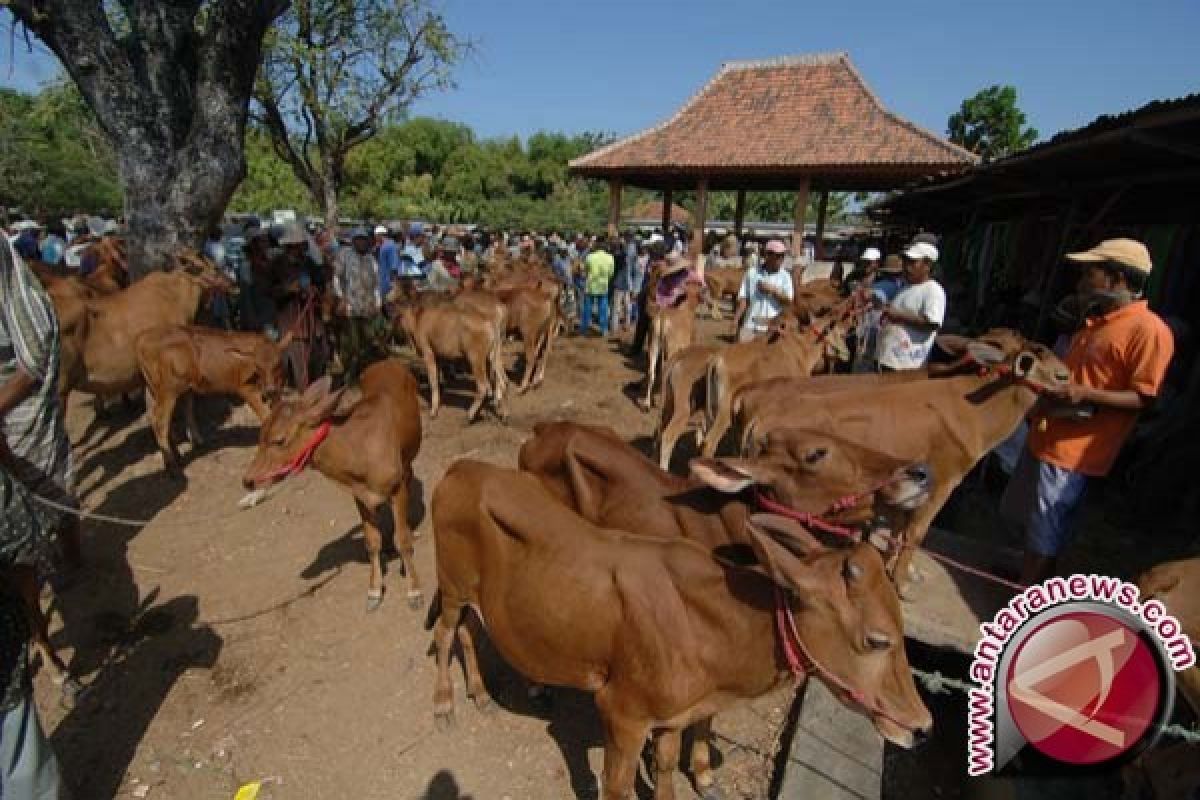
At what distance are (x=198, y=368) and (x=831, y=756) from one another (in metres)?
7.18

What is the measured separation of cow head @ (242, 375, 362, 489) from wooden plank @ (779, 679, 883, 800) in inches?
138

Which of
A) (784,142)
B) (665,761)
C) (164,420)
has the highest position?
(784,142)

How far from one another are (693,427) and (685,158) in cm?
1205

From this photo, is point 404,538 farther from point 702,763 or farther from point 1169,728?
point 1169,728

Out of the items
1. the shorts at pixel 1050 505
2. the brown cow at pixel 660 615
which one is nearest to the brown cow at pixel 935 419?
the shorts at pixel 1050 505

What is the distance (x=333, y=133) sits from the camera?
2164cm

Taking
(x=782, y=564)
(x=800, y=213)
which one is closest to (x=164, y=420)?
(x=782, y=564)

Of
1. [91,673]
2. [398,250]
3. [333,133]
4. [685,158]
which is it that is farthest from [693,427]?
[333,133]

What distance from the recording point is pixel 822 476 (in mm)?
3285

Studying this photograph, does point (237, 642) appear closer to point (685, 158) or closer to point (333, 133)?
point (685, 158)

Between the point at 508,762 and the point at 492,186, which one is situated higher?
the point at 492,186

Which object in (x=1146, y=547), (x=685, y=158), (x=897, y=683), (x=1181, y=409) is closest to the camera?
(x=897, y=683)

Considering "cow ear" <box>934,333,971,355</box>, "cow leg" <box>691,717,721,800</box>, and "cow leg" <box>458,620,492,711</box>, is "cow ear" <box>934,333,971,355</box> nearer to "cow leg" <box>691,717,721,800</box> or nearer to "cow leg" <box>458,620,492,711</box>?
"cow leg" <box>691,717,721,800</box>

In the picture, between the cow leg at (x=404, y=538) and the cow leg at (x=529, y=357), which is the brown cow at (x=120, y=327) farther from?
the cow leg at (x=529, y=357)
